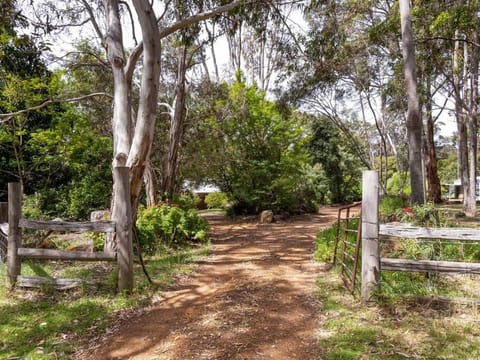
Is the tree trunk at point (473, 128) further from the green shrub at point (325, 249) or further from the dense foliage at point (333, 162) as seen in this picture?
the dense foliage at point (333, 162)

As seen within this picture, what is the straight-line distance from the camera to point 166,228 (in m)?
7.94

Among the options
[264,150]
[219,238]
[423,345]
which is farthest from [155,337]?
[264,150]

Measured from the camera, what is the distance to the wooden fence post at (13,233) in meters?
4.84

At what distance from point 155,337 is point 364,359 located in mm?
2171

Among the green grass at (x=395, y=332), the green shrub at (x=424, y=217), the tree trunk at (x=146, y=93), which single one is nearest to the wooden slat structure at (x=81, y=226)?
the tree trunk at (x=146, y=93)

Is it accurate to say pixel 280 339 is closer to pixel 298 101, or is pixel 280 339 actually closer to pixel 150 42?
pixel 150 42

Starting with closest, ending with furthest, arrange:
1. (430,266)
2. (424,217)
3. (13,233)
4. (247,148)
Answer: (430,266) → (13,233) → (424,217) → (247,148)

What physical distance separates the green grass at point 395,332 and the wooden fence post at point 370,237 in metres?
0.26

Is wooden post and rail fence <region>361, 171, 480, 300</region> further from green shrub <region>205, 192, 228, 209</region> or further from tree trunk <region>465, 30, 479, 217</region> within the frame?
green shrub <region>205, 192, 228, 209</region>

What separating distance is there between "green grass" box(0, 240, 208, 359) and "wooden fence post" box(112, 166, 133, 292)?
22 cm

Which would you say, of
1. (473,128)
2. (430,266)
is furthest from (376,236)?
(473,128)

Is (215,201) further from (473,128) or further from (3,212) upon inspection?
(3,212)

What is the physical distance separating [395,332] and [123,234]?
12.0ft

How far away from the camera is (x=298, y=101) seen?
18.2m
